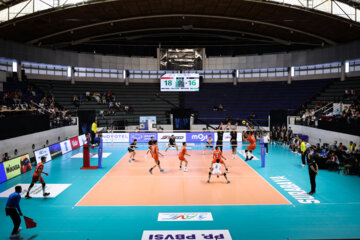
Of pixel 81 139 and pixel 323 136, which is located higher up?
pixel 323 136

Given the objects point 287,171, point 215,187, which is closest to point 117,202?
point 215,187

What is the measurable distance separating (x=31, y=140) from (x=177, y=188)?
15049mm

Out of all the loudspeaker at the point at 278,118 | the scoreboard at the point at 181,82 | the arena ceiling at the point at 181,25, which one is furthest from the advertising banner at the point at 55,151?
the loudspeaker at the point at 278,118

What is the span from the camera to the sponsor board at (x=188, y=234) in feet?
27.1

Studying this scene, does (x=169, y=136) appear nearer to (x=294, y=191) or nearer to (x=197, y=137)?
(x=197, y=137)

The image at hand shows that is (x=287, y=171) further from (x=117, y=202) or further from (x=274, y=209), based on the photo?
(x=117, y=202)

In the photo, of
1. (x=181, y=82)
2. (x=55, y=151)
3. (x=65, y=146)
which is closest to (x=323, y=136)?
(x=181, y=82)

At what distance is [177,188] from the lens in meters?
13.2

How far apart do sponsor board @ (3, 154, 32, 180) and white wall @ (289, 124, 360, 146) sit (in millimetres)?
22565

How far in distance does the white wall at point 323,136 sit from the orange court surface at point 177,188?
8606 millimetres

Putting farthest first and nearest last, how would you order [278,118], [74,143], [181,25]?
[181,25] < [278,118] < [74,143]

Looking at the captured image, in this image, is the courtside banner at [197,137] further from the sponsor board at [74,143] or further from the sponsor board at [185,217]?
the sponsor board at [185,217]

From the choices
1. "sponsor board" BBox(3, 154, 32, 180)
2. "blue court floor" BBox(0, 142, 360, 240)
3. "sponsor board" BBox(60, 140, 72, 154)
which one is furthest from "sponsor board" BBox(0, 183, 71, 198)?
"sponsor board" BBox(60, 140, 72, 154)

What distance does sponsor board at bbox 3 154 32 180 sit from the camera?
14921 millimetres
